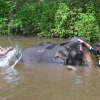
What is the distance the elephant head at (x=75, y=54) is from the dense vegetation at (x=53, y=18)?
12.9 feet

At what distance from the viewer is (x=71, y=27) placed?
14.6m

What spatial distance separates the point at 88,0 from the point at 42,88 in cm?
946

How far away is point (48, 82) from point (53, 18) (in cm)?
795

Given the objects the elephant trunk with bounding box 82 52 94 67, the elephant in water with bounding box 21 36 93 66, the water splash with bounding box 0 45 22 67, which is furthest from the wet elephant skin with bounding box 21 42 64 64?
the elephant trunk with bounding box 82 52 94 67

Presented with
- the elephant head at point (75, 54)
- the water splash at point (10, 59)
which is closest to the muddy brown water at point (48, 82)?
the water splash at point (10, 59)

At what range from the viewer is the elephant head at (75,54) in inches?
381

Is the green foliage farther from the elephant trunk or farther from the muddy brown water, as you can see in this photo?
the elephant trunk

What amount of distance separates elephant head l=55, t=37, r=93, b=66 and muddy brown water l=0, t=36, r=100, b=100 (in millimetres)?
315

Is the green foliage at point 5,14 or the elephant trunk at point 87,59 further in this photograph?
the green foliage at point 5,14

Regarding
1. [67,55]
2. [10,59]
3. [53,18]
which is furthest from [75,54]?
[53,18]

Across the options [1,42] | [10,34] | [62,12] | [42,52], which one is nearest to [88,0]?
[62,12]

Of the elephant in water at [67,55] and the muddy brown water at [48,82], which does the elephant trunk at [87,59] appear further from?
the muddy brown water at [48,82]

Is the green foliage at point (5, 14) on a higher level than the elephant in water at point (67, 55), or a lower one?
higher

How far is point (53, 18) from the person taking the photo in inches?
604
